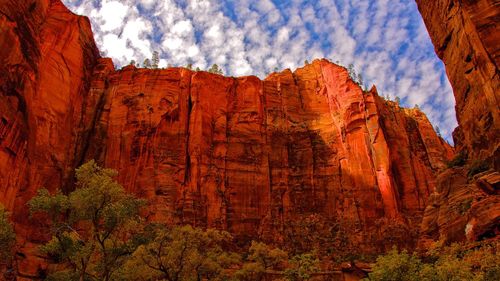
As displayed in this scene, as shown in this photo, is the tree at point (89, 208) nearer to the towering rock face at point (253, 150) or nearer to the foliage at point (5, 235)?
the foliage at point (5, 235)

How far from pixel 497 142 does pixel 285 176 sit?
37882 mm

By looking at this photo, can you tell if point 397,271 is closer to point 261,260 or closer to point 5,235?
point 261,260

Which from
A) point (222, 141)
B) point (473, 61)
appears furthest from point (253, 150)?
point (473, 61)

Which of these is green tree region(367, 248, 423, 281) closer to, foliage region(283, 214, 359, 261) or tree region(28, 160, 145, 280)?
tree region(28, 160, 145, 280)

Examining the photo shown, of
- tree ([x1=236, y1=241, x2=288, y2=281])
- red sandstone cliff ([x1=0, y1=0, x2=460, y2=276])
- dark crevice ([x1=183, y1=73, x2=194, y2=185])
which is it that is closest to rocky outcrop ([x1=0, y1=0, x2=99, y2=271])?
red sandstone cliff ([x1=0, y1=0, x2=460, y2=276])

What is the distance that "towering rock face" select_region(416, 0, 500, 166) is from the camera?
101ft

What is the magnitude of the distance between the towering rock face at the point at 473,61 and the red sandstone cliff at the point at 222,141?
2225 centimetres

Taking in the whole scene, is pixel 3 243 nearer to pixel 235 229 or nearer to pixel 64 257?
pixel 64 257

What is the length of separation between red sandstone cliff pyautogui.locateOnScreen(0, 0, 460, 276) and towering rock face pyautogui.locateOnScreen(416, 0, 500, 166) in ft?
73.0

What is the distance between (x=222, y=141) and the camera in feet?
219

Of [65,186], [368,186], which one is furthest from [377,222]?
[65,186]

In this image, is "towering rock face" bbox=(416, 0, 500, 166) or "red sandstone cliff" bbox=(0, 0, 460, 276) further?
"red sandstone cliff" bbox=(0, 0, 460, 276)

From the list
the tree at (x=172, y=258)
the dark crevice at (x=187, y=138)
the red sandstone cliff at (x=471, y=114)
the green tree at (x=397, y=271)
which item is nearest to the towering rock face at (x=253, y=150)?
the dark crevice at (x=187, y=138)

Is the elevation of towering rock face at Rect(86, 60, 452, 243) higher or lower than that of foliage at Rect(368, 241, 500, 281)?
higher
